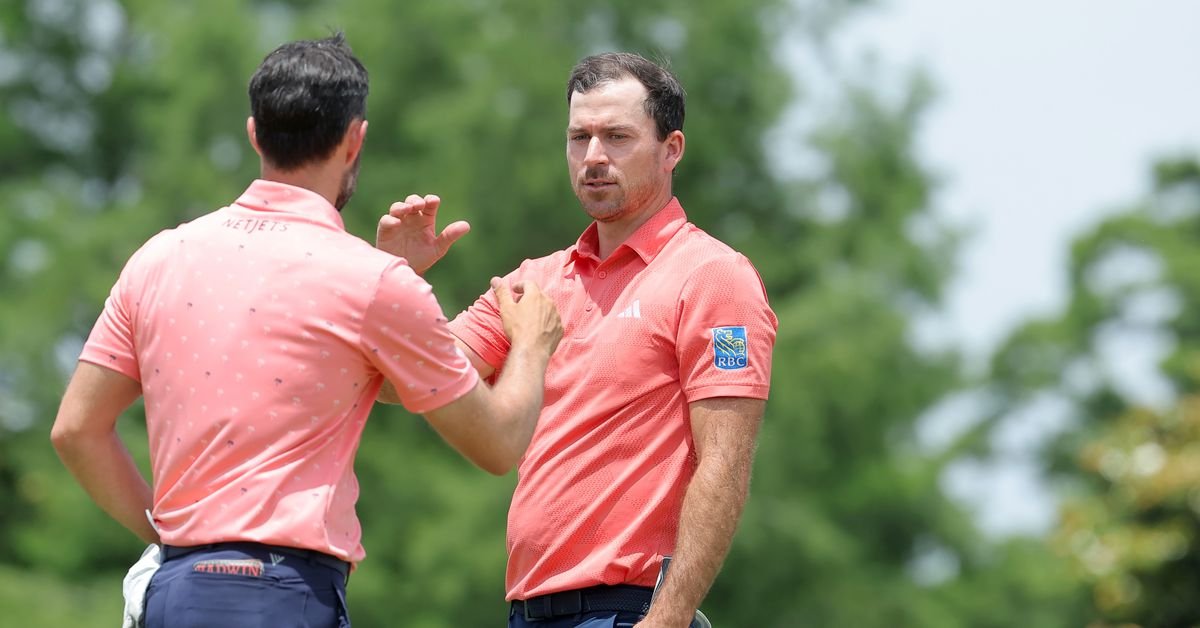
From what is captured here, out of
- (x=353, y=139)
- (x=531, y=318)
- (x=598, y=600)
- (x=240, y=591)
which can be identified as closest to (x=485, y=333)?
(x=531, y=318)

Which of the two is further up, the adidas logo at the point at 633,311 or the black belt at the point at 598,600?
the adidas logo at the point at 633,311

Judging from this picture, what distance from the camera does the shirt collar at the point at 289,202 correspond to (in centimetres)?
338

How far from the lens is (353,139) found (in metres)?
3.46

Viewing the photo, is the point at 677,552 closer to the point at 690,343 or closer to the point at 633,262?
the point at 690,343

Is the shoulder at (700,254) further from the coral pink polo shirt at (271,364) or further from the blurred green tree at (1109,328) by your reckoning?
the blurred green tree at (1109,328)

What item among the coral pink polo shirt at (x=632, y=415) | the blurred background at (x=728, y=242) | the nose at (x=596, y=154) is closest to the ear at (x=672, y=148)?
the nose at (x=596, y=154)

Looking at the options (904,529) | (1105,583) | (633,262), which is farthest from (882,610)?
(633,262)

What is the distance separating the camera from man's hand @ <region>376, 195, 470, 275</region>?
412cm

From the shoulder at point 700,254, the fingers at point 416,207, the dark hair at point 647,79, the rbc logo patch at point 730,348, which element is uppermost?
the dark hair at point 647,79

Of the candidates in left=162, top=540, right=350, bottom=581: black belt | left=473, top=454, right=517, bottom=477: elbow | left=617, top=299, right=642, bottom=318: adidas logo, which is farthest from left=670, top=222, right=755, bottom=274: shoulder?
left=162, top=540, right=350, bottom=581: black belt

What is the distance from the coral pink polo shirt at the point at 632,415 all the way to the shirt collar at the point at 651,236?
88 millimetres

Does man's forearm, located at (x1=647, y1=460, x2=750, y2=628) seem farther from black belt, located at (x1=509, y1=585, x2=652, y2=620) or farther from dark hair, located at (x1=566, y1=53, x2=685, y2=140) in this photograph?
dark hair, located at (x1=566, y1=53, x2=685, y2=140)

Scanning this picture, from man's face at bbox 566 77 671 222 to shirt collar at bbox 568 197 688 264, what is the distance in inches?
2.0

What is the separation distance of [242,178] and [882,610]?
7.76m
